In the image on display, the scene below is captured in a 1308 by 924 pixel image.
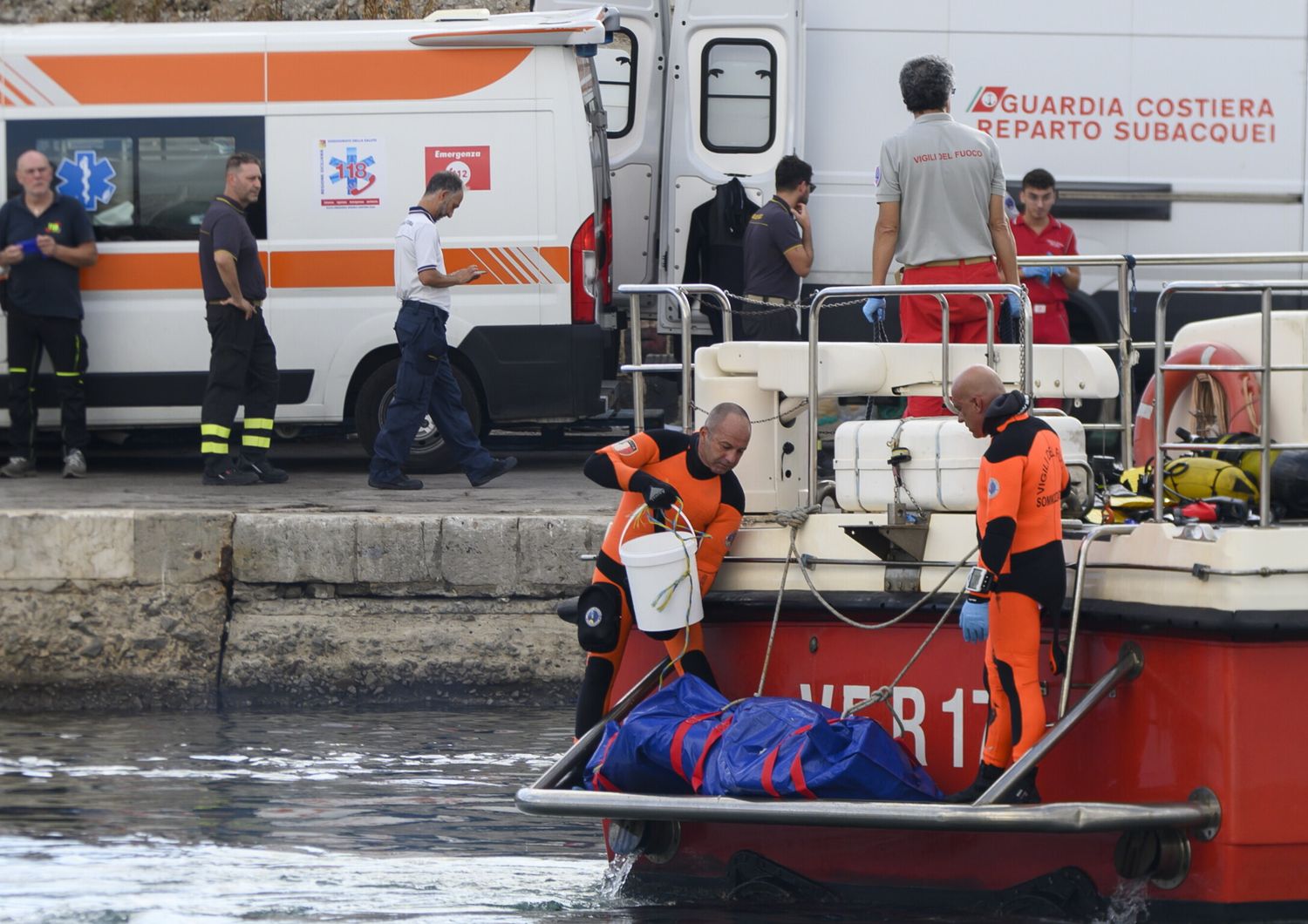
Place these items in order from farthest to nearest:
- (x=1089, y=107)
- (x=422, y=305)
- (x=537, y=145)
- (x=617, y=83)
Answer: (x=617, y=83), (x=1089, y=107), (x=537, y=145), (x=422, y=305)

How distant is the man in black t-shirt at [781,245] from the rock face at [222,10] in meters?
5.50

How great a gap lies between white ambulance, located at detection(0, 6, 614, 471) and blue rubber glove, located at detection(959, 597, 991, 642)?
5.12 metres

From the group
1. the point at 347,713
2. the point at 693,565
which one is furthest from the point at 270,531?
the point at 693,565

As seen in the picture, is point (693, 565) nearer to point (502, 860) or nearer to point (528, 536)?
point (502, 860)

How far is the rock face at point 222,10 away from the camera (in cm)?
1473

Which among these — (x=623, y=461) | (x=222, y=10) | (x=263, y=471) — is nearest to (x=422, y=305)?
(x=263, y=471)

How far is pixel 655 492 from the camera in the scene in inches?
228

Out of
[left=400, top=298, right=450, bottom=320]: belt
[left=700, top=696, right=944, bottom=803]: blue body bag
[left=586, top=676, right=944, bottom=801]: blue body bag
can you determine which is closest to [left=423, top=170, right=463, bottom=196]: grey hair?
[left=400, top=298, right=450, bottom=320]: belt

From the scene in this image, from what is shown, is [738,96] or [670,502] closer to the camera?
[670,502]

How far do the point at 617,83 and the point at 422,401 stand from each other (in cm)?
310

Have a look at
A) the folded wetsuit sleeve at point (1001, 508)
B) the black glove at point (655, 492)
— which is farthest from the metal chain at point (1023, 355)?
the black glove at point (655, 492)

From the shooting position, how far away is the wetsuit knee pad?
6.03 m

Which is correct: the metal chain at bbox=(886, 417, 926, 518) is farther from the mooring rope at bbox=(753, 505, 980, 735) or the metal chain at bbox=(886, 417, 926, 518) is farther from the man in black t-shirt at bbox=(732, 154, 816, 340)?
the man in black t-shirt at bbox=(732, 154, 816, 340)

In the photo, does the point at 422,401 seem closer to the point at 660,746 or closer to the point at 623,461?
the point at 623,461
